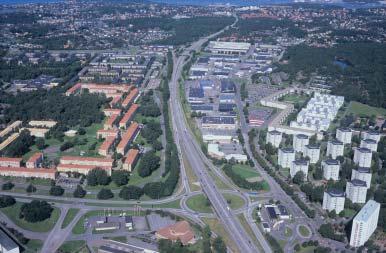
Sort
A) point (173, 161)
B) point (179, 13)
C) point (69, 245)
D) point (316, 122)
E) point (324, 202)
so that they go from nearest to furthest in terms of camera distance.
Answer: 1. point (69, 245)
2. point (324, 202)
3. point (173, 161)
4. point (316, 122)
5. point (179, 13)

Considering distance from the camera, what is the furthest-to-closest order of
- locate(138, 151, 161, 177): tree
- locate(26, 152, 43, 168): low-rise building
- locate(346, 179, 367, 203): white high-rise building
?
locate(26, 152, 43, 168): low-rise building → locate(138, 151, 161, 177): tree → locate(346, 179, 367, 203): white high-rise building

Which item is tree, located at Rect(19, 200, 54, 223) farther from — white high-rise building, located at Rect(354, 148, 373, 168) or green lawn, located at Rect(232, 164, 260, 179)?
white high-rise building, located at Rect(354, 148, 373, 168)

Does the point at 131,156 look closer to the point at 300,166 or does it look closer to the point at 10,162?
the point at 10,162

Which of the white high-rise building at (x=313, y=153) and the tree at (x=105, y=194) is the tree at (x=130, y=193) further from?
the white high-rise building at (x=313, y=153)

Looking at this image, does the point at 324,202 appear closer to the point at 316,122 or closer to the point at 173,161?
the point at 173,161

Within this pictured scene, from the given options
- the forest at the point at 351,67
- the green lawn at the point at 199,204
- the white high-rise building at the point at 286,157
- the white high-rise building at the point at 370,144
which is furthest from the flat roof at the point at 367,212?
the forest at the point at 351,67

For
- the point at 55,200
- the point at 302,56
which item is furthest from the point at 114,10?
the point at 55,200

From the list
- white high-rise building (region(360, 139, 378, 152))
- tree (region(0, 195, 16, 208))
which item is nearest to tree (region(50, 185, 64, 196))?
tree (region(0, 195, 16, 208))
